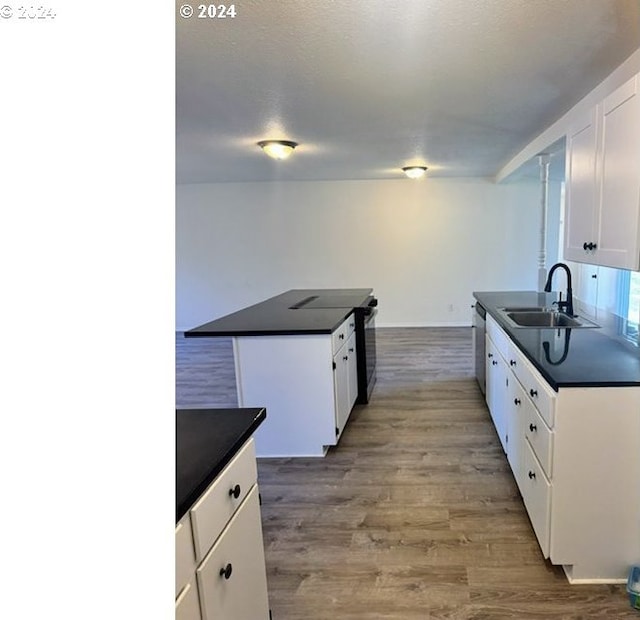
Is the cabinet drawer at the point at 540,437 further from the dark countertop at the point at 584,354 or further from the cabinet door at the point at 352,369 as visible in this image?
the cabinet door at the point at 352,369

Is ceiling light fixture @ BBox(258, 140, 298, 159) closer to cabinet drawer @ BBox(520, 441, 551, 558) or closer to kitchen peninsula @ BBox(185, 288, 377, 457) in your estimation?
kitchen peninsula @ BBox(185, 288, 377, 457)

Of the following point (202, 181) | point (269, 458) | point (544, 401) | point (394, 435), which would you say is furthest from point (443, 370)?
point (202, 181)

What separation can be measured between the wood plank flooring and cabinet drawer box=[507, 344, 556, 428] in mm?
670

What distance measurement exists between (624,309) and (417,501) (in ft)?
12.5

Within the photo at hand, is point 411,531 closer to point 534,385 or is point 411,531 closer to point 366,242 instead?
point 534,385

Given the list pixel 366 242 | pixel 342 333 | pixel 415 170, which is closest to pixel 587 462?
pixel 342 333

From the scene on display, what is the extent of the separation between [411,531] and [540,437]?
79 cm

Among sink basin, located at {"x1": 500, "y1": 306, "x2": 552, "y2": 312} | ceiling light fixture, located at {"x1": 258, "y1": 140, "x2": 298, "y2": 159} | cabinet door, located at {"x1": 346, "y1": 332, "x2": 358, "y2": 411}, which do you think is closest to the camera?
sink basin, located at {"x1": 500, "y1": 306, "x2": 552, "y2": 312}

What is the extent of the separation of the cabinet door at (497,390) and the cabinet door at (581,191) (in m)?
0.82

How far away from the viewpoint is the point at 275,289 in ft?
25.2

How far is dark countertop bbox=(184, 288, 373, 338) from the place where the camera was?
10.2 ft

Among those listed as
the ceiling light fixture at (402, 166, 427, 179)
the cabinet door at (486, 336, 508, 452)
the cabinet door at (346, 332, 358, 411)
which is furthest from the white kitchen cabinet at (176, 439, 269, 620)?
the ceiling light fixture at (402, 166, 427, 179)

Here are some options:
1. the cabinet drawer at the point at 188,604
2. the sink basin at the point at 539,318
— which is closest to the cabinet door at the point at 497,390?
the sink basin at the point at 539,318
